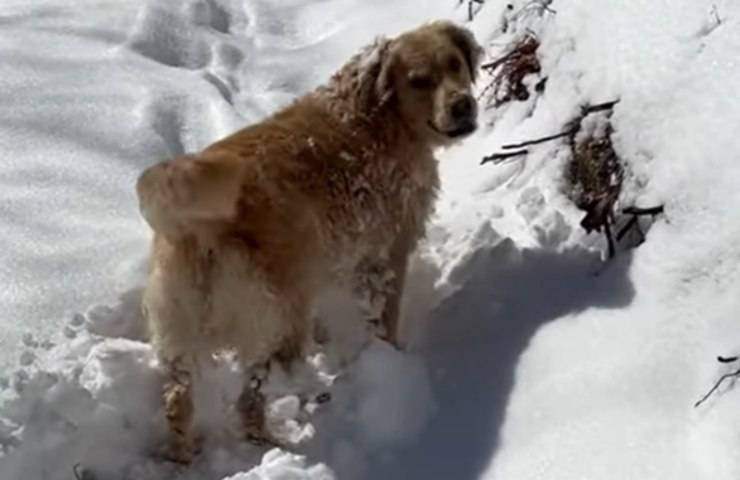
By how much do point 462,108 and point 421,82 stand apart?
10.0 inches

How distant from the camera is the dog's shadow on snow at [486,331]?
3955 mm

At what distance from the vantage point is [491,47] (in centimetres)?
619

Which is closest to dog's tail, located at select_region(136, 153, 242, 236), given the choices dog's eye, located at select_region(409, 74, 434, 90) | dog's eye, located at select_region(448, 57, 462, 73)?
dog's eye, located at select_region(409, 74, 434, 90)

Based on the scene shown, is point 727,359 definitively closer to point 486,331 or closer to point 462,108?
point 486,331

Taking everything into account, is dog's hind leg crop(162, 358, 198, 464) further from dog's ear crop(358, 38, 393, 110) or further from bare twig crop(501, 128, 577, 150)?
bare twig crop(501, 128, 577, 150)

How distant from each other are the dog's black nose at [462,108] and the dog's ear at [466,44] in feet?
1.42

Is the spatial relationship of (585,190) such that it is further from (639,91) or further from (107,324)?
(107,324)

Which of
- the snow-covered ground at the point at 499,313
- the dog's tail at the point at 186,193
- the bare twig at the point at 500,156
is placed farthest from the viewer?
the bare twig at the point at 500,156

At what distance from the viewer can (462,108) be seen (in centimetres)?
454

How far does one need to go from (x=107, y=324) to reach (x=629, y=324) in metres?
1.94

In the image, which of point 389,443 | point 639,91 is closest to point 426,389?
point 389,443

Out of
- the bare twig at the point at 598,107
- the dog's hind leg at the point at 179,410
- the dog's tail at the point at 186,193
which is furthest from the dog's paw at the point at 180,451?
the bare twig at the point at 598,107

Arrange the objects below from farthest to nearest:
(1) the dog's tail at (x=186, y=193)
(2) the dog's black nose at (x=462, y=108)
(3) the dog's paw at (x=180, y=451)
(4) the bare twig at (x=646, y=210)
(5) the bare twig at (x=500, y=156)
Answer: (5) the bare twig at (x=500, y=156) → (2) the dog's black nose at (x=462, y=108) → (4) the bare twig at (x=646, y=210) → (3) the dog's paw at (x=180, y=451) → (1) the dog's tail at (x=186, y=193)

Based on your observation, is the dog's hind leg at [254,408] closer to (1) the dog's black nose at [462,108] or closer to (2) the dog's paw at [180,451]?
(2) the dog's paw at [180,451]
